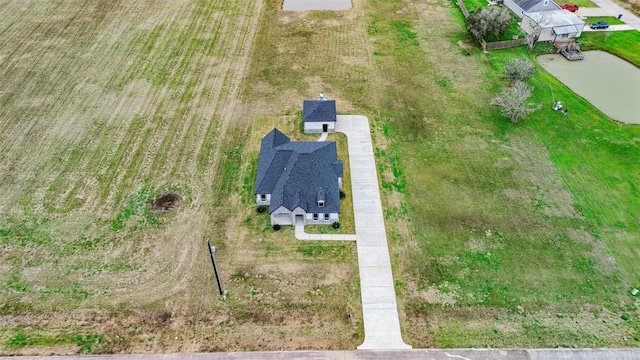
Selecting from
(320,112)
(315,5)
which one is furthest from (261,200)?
(315,5)

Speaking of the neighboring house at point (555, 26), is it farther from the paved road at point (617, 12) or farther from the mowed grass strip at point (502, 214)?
the mowed grass strip at point (502, 214)

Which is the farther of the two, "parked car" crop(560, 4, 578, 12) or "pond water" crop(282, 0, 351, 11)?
"pond water" crop(282, 0, 351, 11)

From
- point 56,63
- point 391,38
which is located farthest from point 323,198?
point 56,63

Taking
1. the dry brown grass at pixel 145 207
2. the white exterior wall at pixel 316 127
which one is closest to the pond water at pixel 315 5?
the dry brown grass at pixel 145 207

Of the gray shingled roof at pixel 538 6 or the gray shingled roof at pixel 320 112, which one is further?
the gray shingled roof at pixel 538 6

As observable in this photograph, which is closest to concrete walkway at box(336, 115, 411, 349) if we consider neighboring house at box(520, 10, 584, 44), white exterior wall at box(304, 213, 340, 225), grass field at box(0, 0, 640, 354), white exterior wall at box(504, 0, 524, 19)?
grass field at box(0, 0, 640, 354)

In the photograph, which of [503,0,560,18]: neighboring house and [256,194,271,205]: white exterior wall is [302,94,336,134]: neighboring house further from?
[503,0,560,18]: neighboring house
